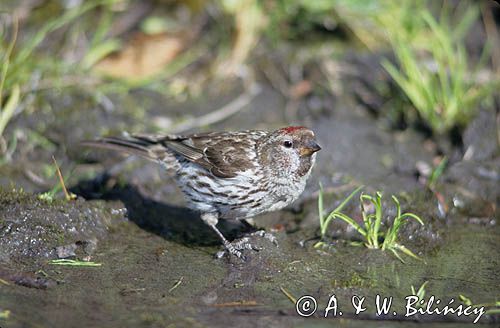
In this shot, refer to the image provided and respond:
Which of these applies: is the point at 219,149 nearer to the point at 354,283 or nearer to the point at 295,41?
the point at 354,283

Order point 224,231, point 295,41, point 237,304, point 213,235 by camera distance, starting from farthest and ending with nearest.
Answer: point 295,41
point 224,231
point 213,235
point 237,304

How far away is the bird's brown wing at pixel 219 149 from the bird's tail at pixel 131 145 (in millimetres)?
84

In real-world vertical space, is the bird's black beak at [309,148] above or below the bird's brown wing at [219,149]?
above

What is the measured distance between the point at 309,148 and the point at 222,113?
2436 mm

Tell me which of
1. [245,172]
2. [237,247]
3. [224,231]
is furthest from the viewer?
[224,231]

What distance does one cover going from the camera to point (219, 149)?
19.9 feet

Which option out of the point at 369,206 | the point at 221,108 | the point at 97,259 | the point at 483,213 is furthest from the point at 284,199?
the point at 221,108

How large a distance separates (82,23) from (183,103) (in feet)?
5.13

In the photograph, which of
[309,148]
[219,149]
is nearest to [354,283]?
[309,148]

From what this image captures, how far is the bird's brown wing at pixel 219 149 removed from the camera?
233 inches

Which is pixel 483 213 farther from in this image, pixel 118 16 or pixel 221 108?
pixel 118 16

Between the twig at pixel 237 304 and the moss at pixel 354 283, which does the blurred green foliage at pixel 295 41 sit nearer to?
the moss at pixel 354 283

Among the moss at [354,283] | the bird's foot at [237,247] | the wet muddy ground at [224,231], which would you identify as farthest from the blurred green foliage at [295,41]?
the moss at [354,283]

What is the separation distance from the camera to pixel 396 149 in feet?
25.4
